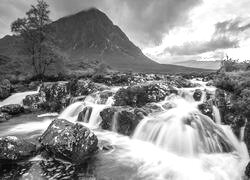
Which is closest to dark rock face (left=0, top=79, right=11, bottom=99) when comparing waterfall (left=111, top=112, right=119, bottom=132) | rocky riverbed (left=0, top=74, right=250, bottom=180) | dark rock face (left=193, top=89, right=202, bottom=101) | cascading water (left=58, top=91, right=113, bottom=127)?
rocky riverbed (left=0, top=74, right=250, bottom=180)

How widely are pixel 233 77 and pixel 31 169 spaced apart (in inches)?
633

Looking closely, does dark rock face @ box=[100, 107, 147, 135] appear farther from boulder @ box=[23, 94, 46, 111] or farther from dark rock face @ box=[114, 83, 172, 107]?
boulder @ box=[23, 94, 46, 111]

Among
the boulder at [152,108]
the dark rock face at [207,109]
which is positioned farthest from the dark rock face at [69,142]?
the dark rock face at [207,109]

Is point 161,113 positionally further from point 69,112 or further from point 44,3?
point 44,3

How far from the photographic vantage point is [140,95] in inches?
730

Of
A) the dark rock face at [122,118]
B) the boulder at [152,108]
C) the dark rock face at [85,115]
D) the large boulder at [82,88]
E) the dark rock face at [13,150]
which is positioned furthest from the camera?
the large boulder at [82,88]

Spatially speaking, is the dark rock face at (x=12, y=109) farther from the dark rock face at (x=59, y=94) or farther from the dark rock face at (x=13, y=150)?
the dark rock face at (x=13, y=150)

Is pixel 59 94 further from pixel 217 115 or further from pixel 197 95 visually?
pixel 217 115

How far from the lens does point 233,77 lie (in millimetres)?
17688

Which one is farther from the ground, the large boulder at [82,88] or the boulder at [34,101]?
the large boulder at [82,88]

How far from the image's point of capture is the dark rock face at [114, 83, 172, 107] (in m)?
18.2

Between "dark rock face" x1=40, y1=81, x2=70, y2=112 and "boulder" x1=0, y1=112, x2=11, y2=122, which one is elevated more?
"dark rock face" x1=40, y1=81, x2=70, y2=112

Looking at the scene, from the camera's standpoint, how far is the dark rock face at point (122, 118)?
1412 centimetres

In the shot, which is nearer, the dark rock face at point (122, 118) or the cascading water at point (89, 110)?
the dark rock face at point (122, 118)
